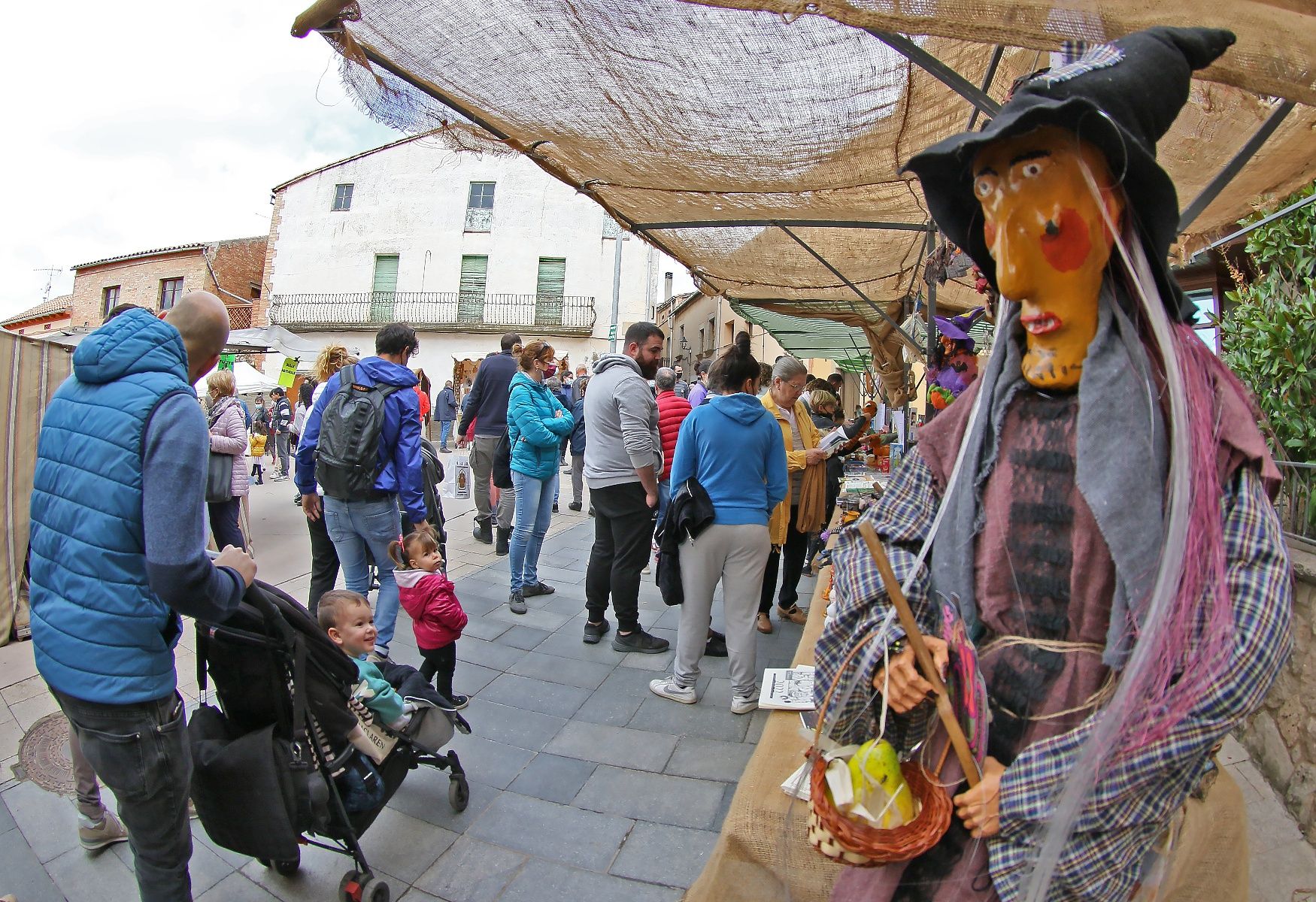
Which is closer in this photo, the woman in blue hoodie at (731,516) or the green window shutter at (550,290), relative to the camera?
the woman in blue hoodie at (731,516)

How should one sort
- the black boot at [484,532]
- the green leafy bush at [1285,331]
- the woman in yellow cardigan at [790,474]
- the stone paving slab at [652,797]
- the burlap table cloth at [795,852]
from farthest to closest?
the black boot at [484,532] < the woman in yellow cardigan at [790,474] < the green leafy bush at [1285,331] < the stone paving slab at [652,797] < the burlap table cloth at [795,852]

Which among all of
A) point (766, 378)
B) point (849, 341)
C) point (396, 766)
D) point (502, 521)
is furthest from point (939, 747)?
point (849, 341)

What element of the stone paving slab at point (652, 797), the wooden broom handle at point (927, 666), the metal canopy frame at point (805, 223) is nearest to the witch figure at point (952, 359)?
the metal canopy frame at point (805, 223)

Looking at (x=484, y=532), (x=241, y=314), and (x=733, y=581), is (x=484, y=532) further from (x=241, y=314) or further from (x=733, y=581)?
(x=241, y=314)

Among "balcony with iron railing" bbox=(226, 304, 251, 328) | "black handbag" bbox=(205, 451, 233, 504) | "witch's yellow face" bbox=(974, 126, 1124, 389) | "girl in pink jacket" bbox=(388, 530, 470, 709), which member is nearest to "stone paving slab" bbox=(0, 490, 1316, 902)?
"girl in pink jacket" bbox=(388, 530, 470, 709)

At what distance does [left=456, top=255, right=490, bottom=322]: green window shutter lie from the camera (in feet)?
84.4

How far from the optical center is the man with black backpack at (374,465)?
3.65 metres

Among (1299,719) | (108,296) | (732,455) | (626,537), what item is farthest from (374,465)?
(108,296)

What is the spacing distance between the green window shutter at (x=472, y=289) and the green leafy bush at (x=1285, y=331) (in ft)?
80.4

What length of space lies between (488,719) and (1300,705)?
3394 mm

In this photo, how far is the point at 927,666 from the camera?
1213 millimetres

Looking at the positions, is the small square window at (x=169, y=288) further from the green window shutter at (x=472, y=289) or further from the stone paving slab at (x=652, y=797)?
the stone paving slab at (x=652, y=797)

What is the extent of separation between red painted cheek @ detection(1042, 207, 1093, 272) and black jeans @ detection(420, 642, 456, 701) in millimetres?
2982

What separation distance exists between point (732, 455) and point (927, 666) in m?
2.43
